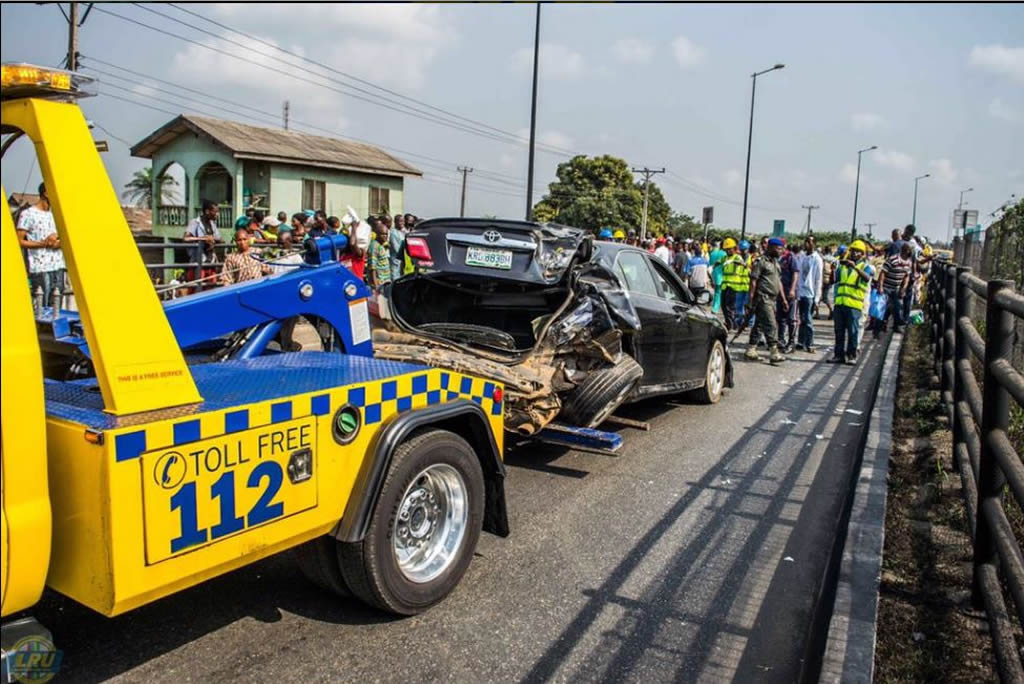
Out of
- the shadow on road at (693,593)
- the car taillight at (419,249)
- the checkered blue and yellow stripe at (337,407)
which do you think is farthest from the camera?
the car taillight at (419,249)

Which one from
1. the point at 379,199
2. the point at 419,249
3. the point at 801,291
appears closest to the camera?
the point at 419,249

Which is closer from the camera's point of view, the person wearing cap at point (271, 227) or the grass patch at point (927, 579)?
the grass patch at point (927, 579)

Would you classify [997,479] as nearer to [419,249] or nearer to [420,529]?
[420,529]

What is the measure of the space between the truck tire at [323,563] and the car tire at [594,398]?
2714mm

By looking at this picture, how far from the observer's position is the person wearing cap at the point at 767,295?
12273mm

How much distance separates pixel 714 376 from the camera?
8852 mm

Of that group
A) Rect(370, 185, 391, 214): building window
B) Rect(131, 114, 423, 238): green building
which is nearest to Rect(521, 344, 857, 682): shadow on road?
Rect(131, 114, 423, 238): green building

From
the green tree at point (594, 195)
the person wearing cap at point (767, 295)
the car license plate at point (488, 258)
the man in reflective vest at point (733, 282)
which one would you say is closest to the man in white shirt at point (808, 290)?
the person wearing cap at point (767, 295)

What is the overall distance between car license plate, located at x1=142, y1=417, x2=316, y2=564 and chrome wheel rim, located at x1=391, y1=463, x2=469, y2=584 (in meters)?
0.68

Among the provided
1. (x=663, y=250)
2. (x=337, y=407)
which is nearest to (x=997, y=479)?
(x=337, y=407)

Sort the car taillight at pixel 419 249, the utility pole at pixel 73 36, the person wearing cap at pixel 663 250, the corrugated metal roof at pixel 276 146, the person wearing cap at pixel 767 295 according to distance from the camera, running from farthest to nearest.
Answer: the corrugated metal roof at pixel 276 146 < the person wearing cap at pixel 663 250 < the utility pole at pixel 73 36 < the person wearing cap at pixel 767 295 < the car taillight at pixel 419 249

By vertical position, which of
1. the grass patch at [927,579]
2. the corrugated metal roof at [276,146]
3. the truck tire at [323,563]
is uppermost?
the corrugated metal roof at [276,146]

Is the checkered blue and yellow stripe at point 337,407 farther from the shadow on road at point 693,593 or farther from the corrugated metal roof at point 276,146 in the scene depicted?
the corrugated metal roof at point 276,146

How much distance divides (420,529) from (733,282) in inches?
467
